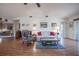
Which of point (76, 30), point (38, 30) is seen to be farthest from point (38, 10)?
point (76, 30)

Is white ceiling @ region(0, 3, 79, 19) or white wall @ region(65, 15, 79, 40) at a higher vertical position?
white ceiling @ region(0, 3, 79, 19)

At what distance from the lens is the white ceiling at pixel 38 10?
12.5 feet

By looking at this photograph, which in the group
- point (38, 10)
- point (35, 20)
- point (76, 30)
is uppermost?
point (38, 10)

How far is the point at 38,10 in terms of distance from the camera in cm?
401

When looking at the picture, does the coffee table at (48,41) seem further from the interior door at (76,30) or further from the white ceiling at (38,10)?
the white ceiling at (38,10)

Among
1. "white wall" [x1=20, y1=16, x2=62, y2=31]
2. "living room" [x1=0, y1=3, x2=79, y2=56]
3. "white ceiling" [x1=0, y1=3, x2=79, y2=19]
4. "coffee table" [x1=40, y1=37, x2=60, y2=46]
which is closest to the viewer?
"white ceiling" [x1=0, y1=3, x2=79, y2=19]

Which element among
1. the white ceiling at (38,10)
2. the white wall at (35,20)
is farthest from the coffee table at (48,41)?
the white ceiling at (38,10)

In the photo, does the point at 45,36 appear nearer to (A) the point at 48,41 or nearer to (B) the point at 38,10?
(A) the point at 48,41

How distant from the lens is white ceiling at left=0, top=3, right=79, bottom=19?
3801 millimetres

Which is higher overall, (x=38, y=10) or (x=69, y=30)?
(x=38, y=10)

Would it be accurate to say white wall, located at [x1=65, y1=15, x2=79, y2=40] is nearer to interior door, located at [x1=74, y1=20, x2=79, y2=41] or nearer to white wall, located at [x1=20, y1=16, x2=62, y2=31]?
interior door, located at [x1=74, y1=20, x2=79, y2=41]

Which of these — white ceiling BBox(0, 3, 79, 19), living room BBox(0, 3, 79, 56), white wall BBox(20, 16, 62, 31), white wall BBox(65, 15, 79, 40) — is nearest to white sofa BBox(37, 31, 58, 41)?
living room BBox(0, 3, 79, 56)

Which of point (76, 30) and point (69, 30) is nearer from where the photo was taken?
point (76, 30)

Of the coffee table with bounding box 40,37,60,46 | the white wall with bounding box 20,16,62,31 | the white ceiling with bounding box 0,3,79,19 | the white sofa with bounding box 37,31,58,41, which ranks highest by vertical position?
the white ceiling with bounding box 0,3,79,19
